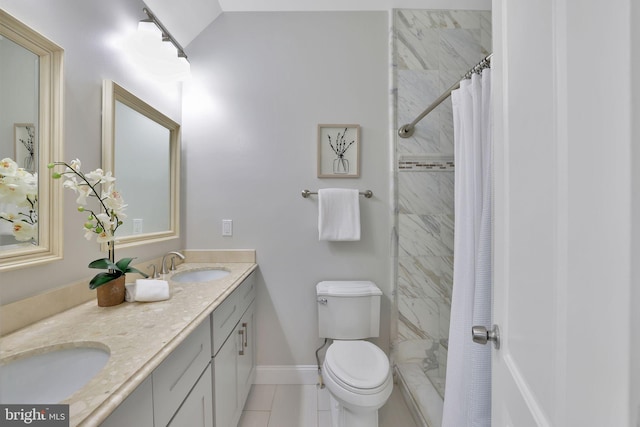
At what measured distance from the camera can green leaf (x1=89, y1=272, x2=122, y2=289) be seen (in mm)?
940

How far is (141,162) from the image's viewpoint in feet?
4.87

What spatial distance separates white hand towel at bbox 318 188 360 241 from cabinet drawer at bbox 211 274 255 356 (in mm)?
604

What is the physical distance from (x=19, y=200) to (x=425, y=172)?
6.46ft

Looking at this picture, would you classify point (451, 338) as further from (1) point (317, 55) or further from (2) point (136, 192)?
(1) point (317, 55)

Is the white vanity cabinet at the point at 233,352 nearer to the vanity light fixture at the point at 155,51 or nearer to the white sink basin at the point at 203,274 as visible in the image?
the white sink basin at the point at 203,274

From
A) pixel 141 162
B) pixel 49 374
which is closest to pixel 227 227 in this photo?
pixel 141 162

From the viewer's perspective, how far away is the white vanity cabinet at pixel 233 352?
1.10 metres

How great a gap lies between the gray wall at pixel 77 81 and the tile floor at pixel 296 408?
1.20 metres

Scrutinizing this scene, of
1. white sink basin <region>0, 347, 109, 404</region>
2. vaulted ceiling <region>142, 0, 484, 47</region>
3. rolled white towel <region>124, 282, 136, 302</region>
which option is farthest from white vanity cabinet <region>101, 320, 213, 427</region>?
vaulted ceiling <region>142, 0, 484, 47</region>

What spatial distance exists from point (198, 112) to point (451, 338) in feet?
6.82

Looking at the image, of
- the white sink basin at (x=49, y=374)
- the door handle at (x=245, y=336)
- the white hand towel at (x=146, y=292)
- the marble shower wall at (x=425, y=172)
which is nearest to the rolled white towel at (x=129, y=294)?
the white hand towel at (x=146, y=292)

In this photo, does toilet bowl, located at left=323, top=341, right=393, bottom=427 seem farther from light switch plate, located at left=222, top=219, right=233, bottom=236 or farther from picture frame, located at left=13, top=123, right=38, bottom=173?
picture frame, located at left=13, top=123, right=38, bottom=173

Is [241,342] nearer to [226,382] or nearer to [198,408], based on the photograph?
[226,382]

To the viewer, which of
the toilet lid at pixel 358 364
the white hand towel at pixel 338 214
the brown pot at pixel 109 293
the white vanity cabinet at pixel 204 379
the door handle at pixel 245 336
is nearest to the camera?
the white vanity cabinet at pixel 204 379
